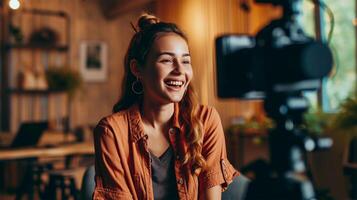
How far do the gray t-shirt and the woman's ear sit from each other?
0.28 metres

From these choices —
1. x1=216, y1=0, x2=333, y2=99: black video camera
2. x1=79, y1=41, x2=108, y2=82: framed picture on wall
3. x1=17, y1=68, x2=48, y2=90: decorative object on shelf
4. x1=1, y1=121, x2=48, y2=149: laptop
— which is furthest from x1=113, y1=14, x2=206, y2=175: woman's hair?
x1=79, y1=41, x2=108, y2=82: framed picture on wall

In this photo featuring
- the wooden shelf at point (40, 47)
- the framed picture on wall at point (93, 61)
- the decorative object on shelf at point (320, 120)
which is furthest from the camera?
the framed picture on wall at point (93, 61)

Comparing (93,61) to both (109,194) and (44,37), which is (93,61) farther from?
(109,194)

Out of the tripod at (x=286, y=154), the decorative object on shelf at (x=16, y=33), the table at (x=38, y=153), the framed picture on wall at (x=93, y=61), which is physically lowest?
the table at (x=38, y=153)

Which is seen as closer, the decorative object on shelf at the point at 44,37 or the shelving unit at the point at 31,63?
the shelving unit at the point at 31,63

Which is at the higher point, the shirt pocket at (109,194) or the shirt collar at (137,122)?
the shirt collar at (137,122)

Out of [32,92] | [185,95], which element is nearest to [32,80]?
[32,92]

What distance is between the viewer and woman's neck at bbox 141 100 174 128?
5.52 feet

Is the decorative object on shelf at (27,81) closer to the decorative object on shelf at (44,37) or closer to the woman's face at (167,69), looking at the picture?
the decorative object on shelf at (44,37)

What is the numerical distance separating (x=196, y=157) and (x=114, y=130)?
29cm

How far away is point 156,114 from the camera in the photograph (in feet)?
5.56

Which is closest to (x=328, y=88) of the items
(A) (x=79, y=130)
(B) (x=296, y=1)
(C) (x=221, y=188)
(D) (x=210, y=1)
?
(D) (x=210, y=1)

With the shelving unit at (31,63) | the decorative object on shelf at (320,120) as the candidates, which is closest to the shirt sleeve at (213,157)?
the decorative object on shelf at (320,120)

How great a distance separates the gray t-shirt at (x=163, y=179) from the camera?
1.63 m
